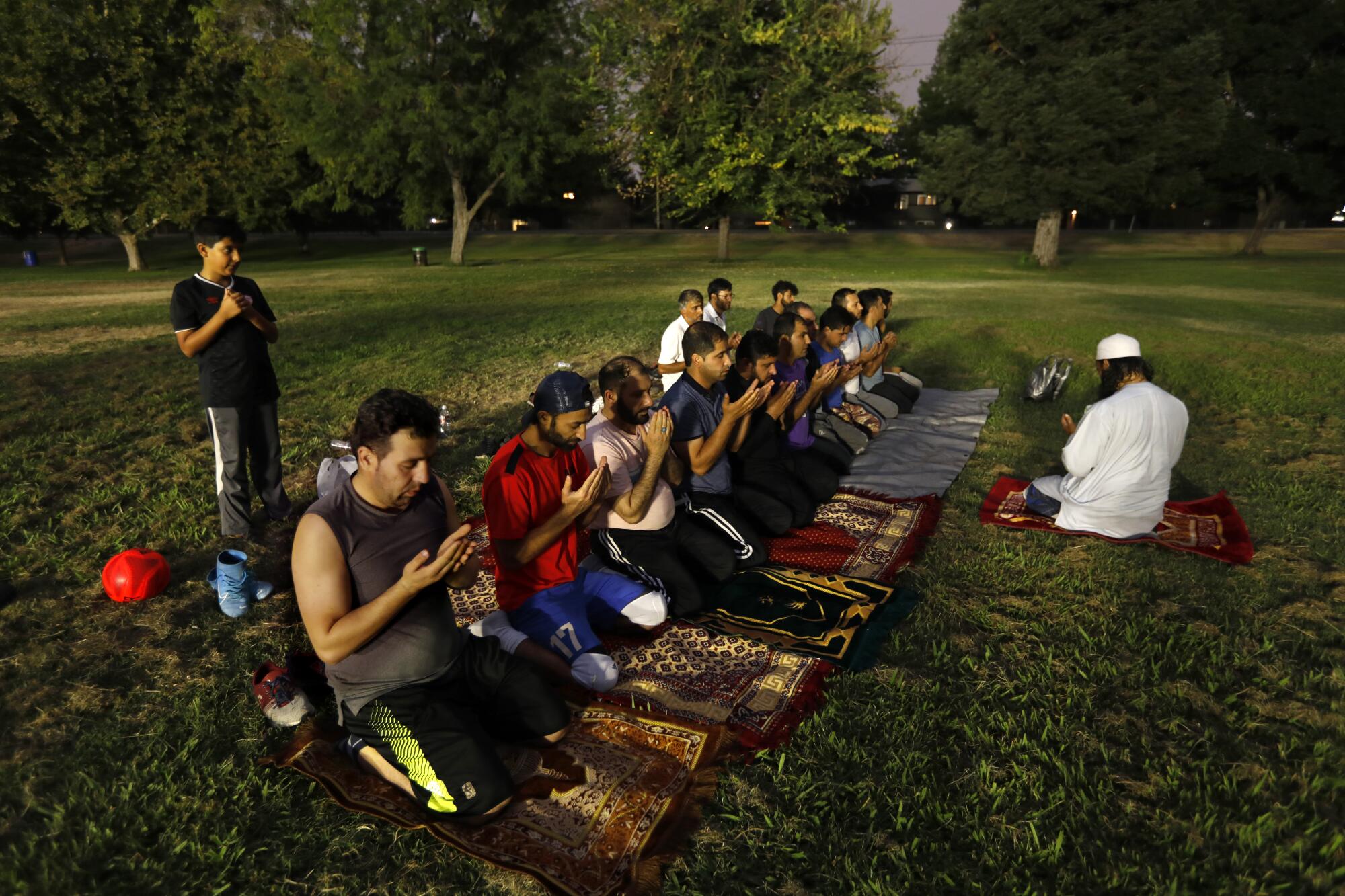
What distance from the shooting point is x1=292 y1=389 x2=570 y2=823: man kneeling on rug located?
9.86 ft

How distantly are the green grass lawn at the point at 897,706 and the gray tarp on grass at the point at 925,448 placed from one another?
0.27 meters

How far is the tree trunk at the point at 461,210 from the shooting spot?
33.0 metres

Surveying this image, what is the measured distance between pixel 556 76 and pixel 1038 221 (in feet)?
72.7

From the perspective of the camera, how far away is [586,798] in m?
3.34

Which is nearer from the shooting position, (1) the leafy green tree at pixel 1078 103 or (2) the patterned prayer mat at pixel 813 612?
(2) the patterned prayer mat at pixel 813 612

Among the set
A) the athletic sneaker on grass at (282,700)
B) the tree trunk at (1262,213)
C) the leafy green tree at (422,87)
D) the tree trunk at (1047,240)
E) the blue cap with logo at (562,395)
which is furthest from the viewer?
the tree trunk at (1262,213)

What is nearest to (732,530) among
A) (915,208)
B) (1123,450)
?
(1123,450)

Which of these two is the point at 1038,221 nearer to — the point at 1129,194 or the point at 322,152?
the point at 1129,194

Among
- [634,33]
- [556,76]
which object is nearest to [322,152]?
[556,76]

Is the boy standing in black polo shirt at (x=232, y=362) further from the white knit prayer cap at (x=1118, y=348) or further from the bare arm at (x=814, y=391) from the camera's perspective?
the white knit prayer cap at (x=1118, y=348)

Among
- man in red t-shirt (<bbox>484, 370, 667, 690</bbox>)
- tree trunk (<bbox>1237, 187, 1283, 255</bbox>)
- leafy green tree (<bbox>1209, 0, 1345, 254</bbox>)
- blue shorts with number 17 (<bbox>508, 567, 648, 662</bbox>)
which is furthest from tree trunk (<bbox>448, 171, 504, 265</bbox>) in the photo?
tree trunk (<bbox>1237, 187, 1283, 255</bbox>)

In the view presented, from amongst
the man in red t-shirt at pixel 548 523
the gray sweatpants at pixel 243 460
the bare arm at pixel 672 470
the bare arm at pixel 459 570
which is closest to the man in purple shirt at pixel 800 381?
the bare arm at pixel 672 470

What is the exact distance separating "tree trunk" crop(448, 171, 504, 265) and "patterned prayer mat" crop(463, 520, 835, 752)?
31157mm

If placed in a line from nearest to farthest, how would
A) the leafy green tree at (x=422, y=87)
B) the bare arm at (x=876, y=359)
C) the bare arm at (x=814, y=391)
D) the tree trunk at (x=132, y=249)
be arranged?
the bare arm at (x=814, y=391), the bare arm at (x=876, y=359), the leafy green tree at (x=422, y=87), the tree trunk at (x=132, y=249)
